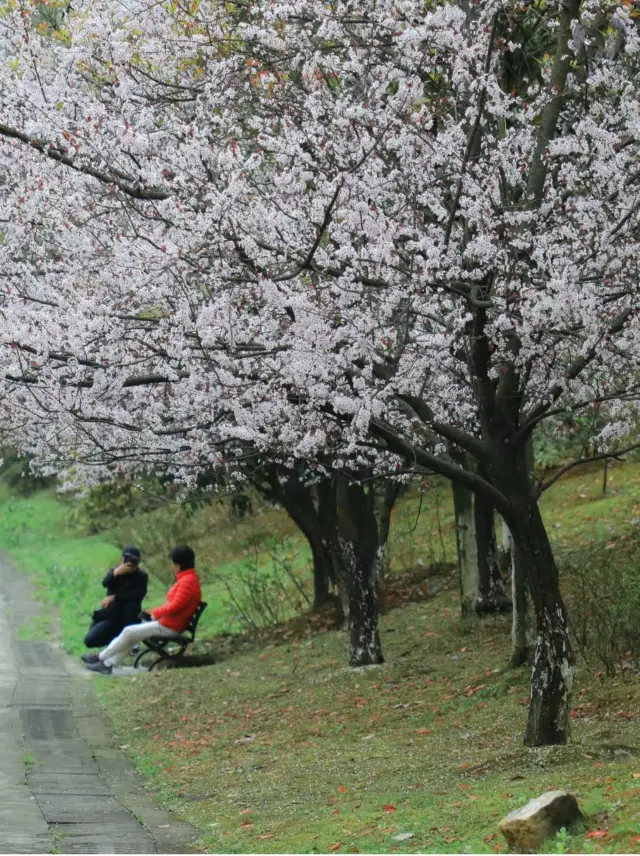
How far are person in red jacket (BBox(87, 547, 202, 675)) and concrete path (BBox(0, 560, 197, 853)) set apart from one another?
366 mm

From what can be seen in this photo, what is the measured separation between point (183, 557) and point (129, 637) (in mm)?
1271

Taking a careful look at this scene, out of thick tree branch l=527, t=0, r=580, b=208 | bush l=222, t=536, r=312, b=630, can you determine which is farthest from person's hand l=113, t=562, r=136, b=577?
thick tree branch l=527, t=0, r=580, b=208

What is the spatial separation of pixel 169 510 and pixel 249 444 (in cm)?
1959

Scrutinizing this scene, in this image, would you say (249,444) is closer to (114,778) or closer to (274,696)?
(114,778)

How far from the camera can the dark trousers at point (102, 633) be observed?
50.2ft

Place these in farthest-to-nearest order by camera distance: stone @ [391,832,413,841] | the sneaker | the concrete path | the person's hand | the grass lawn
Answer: the person's hand, the sneaker, the concrete path, the grass lawn, stone @ [391,832,413,841]

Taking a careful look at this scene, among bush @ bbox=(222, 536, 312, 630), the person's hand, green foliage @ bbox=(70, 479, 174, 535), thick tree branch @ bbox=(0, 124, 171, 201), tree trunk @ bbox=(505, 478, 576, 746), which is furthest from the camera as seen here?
green foliage @ bbox=(70, 479, 174, 535)

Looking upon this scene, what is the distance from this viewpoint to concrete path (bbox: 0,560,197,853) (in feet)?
24.1

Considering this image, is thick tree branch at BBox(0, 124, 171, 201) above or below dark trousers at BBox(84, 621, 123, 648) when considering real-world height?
above

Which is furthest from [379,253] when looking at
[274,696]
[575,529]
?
[575,529]

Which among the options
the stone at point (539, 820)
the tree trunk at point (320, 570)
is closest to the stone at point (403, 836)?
the stone at point (539, 820)

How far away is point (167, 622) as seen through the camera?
49.6 ft

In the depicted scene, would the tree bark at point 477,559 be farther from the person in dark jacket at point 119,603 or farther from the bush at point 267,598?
the person in dark jacket at point 119,603

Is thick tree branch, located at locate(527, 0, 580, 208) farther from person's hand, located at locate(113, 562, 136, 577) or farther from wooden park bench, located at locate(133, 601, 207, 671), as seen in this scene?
person's hand, located at locate(113, 562, 136, 577)
